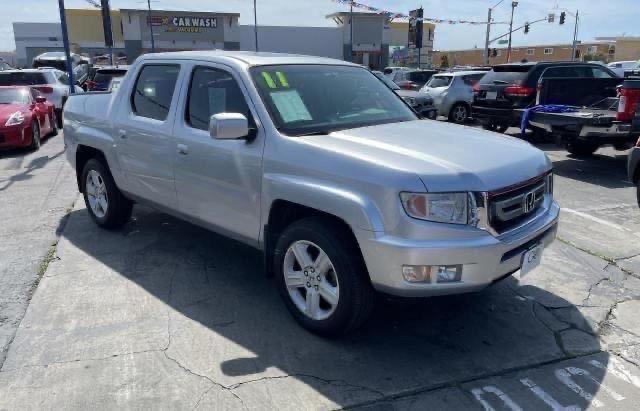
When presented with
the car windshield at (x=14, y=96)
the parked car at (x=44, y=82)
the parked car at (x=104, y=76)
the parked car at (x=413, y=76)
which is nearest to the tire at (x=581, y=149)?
the parked car at (x=413, y=76)

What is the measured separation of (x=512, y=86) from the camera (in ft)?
37.7

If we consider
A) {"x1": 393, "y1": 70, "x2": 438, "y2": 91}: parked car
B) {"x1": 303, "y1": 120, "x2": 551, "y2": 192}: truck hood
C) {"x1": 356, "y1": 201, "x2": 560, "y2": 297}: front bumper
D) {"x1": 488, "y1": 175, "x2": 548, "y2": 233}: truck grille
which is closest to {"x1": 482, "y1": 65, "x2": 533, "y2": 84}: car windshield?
{"x1": 393, "y1": 70, "x2": 438, "y2": 91}: parked car

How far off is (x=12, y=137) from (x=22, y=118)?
502 millimetres

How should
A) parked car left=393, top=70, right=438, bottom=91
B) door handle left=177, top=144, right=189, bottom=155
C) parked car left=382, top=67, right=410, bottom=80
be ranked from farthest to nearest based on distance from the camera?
parked car left=382, top=67, right=410, bottom=80
parked car left=393, top=70, right=438, bottom=91
door handle left=177, top=144, right=189, bottom=155

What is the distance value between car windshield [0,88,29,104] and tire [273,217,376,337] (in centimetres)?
1054

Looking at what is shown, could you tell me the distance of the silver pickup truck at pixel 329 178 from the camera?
119 inches

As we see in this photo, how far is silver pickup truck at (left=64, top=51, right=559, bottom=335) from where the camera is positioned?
119 inches

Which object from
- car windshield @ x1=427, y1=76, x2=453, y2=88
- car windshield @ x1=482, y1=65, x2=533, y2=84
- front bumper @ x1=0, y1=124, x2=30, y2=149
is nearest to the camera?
front bumper @ x1=0, y1=124, x2=30, y2=149

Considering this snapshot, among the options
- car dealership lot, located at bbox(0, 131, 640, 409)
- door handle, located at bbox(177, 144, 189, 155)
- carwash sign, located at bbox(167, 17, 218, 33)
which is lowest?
car dealership lot, located at bbox(0, 131, 640, 409)

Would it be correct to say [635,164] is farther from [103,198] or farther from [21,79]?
[21,79]

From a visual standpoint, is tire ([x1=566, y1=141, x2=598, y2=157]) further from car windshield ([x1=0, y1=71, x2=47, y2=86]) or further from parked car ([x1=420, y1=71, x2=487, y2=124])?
car windshield ([x1=0, y1=71, x2=47, y2=86])

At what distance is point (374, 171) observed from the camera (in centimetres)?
307

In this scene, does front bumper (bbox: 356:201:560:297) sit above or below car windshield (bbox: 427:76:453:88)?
below

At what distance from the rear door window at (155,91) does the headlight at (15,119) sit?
6938mm
